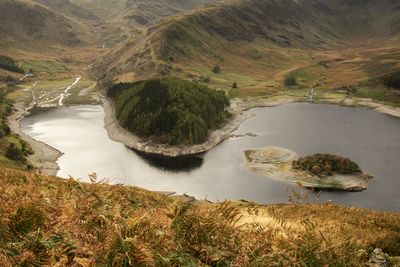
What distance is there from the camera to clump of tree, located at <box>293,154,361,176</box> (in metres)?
114

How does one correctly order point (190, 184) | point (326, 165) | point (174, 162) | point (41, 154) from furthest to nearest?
1. point (174, 162)
2. point (41, 154)
3. point (326, 165)
4. point (190, 184)

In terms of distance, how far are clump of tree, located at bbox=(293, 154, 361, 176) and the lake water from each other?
5.49 metres

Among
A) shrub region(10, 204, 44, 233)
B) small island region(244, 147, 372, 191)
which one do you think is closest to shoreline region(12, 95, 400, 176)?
small island region(244, 147, 372, 191)

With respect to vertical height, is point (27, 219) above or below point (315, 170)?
above

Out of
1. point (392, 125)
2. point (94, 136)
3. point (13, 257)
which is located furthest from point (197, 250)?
point (392, 125)

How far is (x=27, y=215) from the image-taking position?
43.2 feet

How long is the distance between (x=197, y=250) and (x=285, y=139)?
448 ft

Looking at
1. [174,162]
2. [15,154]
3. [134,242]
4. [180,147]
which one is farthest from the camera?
[180,147]

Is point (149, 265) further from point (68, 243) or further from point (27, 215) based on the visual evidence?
point (27, 215)

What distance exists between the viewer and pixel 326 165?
4523 inches

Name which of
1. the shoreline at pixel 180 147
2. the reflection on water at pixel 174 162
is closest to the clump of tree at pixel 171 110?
the shoreline at pixel 180 147

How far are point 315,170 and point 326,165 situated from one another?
3655mm

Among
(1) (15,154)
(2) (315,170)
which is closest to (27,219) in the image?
(2) (315,170)

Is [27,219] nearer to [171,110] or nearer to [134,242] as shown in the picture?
[134,242]
